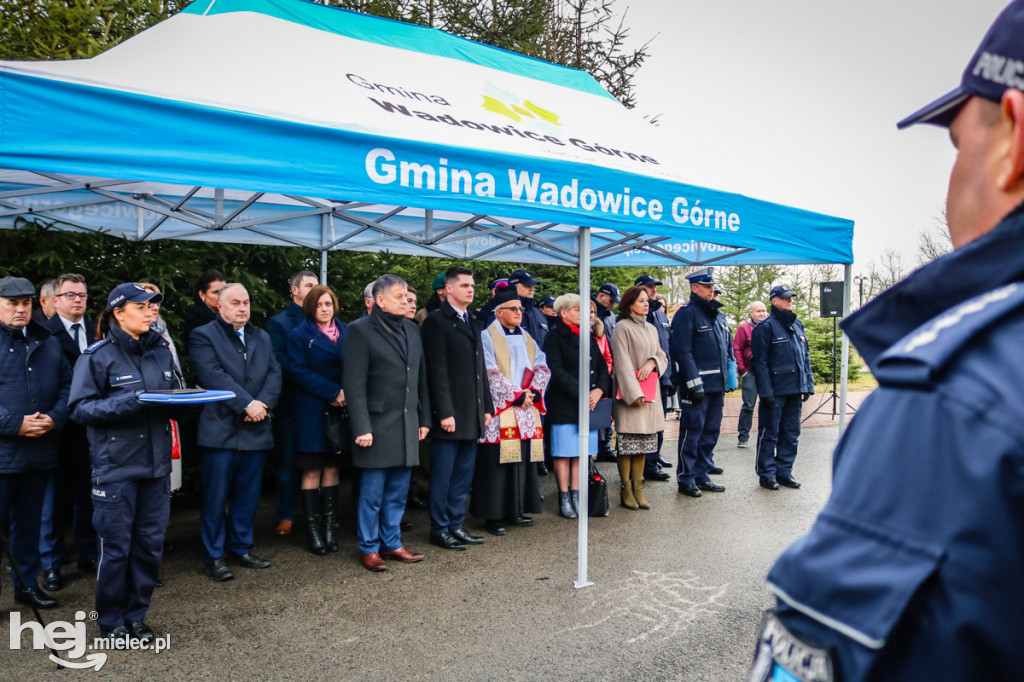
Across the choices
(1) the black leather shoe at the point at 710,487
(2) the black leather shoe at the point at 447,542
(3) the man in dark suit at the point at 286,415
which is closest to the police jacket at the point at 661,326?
(1) the black leather shoe at the point at 710,487

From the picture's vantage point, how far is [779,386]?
7727 millimetres

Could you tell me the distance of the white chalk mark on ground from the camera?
4102 mm

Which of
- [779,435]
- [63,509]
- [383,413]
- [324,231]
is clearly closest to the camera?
[63,509]

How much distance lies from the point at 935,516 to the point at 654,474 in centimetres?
767

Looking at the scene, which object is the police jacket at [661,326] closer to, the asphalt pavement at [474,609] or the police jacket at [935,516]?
the asphalt pavement at [474,609]

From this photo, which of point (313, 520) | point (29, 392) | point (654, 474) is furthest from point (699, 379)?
point (29, 392)

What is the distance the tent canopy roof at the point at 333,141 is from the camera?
3.11 meters

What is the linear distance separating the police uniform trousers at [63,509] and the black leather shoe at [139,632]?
1.40 meters

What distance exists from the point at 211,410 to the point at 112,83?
2.37 metres

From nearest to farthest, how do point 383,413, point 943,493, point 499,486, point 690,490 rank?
1. point 943,493
2. point 383,413
3. point 499,486
4. point 690,490

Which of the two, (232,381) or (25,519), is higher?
(232,381)

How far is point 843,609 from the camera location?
702 mm

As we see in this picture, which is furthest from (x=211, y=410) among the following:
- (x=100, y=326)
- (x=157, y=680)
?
(x=157, y=680)

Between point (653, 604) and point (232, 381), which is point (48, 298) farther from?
point (653, 604)
